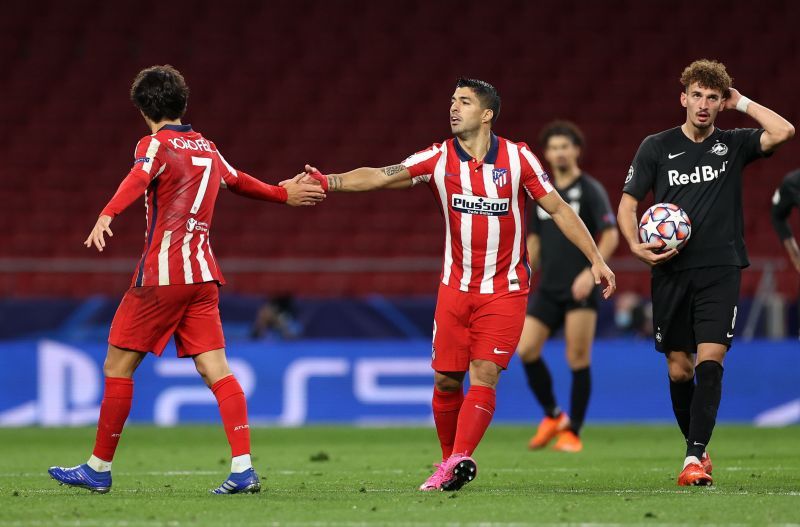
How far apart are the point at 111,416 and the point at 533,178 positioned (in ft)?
7.45

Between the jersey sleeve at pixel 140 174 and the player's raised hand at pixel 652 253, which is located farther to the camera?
the player's raised hand at pixel 652 253

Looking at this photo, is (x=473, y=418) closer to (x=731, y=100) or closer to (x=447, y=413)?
(x=447, y=413)

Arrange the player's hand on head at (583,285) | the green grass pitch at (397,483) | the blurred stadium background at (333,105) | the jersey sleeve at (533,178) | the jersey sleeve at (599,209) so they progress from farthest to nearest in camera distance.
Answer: the blurred stadium background at (333,105) < the jersey sleeve at (599,209) < the player's hand on head at (583,285) < the jersey sleeve at (533,178) < the green grass pitch at (397,483)

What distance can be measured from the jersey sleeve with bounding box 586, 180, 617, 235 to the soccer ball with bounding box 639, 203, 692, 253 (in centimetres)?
265

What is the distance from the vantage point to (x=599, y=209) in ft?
29.8

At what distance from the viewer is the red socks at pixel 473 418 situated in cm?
592

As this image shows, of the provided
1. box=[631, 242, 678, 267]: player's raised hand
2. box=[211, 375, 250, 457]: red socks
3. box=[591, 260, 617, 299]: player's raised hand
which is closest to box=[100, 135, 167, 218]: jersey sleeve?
box=[211, 375, 250, 457]: red socks

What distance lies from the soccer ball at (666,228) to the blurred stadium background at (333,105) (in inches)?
229

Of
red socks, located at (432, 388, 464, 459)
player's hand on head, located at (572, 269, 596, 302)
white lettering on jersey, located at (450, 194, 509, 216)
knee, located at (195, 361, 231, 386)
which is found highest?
white lettering on jersey, located at (450, 194, 509, 216)

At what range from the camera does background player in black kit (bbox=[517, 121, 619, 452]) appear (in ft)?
29.9

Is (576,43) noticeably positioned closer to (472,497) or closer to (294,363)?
(294,363)

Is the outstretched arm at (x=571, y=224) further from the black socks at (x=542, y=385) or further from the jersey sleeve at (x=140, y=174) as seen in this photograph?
the black socks at (x=542, y=385)

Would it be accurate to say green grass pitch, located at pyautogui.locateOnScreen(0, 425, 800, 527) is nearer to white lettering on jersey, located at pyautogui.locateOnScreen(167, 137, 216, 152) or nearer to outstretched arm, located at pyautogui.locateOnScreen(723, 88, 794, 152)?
white lettering on jersey, located at pyautogui.locateOnScreen(167, 137, 216, 152)

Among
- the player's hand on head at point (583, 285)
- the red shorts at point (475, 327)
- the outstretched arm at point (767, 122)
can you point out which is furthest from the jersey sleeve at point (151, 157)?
the player's hand on head at point (583, 285)
